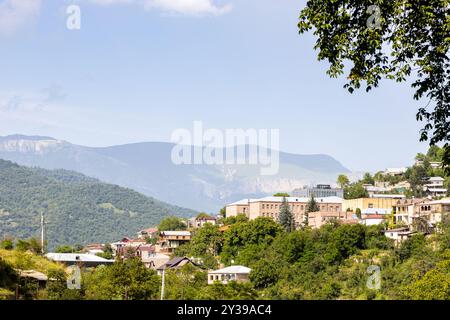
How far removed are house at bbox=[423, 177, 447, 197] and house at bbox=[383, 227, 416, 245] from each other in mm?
30865

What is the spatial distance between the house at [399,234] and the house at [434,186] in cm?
3087

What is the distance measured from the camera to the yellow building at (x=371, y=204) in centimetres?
10506

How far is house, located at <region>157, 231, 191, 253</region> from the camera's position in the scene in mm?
106925

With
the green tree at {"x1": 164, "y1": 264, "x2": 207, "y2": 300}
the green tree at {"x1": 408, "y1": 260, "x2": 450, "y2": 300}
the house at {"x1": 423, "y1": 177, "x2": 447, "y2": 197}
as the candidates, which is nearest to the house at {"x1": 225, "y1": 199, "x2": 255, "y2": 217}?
the house at {"x1": 423, "y1": 177, "x2": 447, "y2": 197}

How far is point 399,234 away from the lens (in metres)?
79.9

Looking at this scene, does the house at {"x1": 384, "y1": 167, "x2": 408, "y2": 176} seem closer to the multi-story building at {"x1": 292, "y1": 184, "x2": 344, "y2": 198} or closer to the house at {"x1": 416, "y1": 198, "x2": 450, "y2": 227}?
the multi-story building at {"x1": 292, "y1": 184, "x2": 344, "y2": 198}

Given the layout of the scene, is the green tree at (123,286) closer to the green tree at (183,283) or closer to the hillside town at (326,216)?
the green tree at (183,283)

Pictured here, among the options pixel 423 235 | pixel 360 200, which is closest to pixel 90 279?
pixel 423 235

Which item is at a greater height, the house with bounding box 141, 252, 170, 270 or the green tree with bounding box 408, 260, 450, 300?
the green tree with bounding box 408, 260, 450, 300

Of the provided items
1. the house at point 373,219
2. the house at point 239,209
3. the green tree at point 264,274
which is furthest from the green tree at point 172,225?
the green tree at point 264,274
